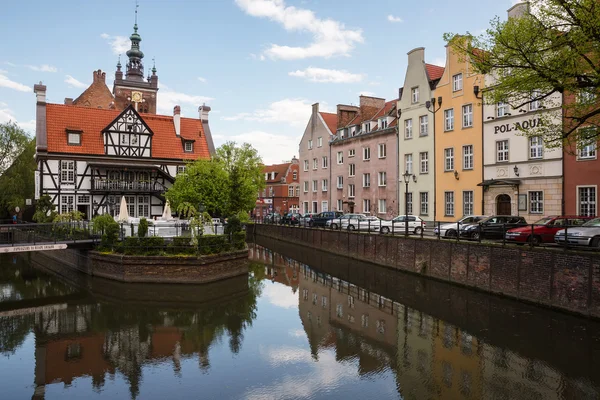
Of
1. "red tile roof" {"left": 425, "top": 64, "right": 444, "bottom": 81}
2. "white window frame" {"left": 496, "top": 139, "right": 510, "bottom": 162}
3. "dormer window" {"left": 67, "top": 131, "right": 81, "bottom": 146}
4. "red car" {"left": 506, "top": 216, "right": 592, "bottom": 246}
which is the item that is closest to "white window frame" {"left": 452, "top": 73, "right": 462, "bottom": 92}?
"red tile roof" {"left": 425, "top": 64, "right": 444, "bottom": 81}

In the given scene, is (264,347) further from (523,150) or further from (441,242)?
(523,150)

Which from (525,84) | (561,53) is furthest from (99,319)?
(561,53)

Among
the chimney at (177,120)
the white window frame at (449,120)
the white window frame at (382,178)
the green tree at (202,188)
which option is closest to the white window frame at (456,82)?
the white window frame at (449,120)

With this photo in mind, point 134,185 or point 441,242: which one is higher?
point 134,185

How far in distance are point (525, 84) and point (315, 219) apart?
26476 millimetres

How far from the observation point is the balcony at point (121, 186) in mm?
40625

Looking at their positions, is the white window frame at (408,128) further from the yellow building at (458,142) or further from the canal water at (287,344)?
the canal water at (287,344)

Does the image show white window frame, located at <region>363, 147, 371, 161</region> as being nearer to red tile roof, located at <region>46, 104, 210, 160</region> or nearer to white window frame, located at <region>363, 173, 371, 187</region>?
white window frame, located at <region>363, 173, 371, 187</region>

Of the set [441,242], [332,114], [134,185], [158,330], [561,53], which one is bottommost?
[158,330]

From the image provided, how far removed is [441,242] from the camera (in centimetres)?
2227

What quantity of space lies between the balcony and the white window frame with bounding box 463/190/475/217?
87.9ft

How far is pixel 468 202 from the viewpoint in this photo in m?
33.2

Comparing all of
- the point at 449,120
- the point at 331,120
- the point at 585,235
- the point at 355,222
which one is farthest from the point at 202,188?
the point at 585,235

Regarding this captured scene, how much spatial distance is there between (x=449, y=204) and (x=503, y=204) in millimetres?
4804
